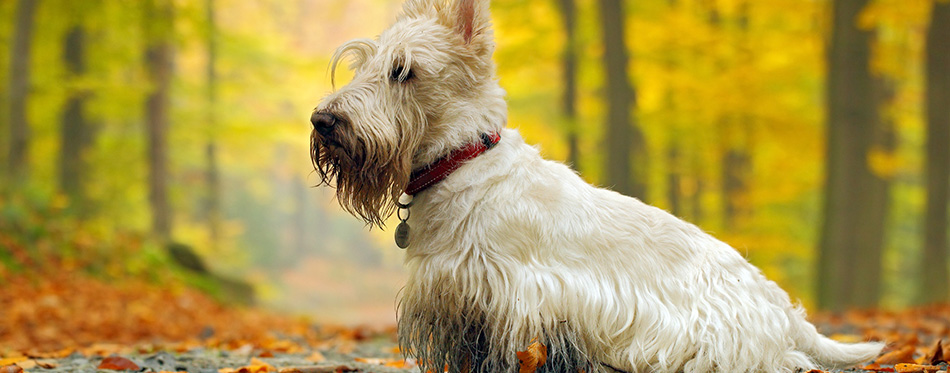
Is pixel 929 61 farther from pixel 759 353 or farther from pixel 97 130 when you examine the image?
pixel 97 130

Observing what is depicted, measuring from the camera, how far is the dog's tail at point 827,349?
405 centimetres

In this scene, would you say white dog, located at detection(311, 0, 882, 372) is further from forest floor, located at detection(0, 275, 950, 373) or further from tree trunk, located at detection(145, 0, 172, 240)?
tree trunk, located at detection(145, 0, 172, 240)

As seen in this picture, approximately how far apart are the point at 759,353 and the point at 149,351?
15.0 feet

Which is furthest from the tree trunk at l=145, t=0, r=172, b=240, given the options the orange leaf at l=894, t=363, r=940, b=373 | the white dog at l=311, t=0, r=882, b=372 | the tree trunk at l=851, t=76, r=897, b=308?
the orange leaf at l=894, t=363, r=940, b=373

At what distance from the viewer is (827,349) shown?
414 cm

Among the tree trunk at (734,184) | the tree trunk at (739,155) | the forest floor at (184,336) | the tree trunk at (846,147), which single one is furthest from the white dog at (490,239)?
the tree trunk at (734,184)

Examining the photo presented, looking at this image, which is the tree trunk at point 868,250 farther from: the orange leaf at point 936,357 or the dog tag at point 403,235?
the dog tag at point 403,235

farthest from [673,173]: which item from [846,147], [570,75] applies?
[846,147]

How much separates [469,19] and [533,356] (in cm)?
168

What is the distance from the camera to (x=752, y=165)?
67.8ft

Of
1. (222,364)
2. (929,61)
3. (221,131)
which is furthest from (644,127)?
(222,364)

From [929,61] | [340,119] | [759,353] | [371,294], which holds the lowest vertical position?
[371,294]

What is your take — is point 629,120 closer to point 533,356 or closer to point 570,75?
point 570,75

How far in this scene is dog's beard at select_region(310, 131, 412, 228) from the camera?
341 cm
